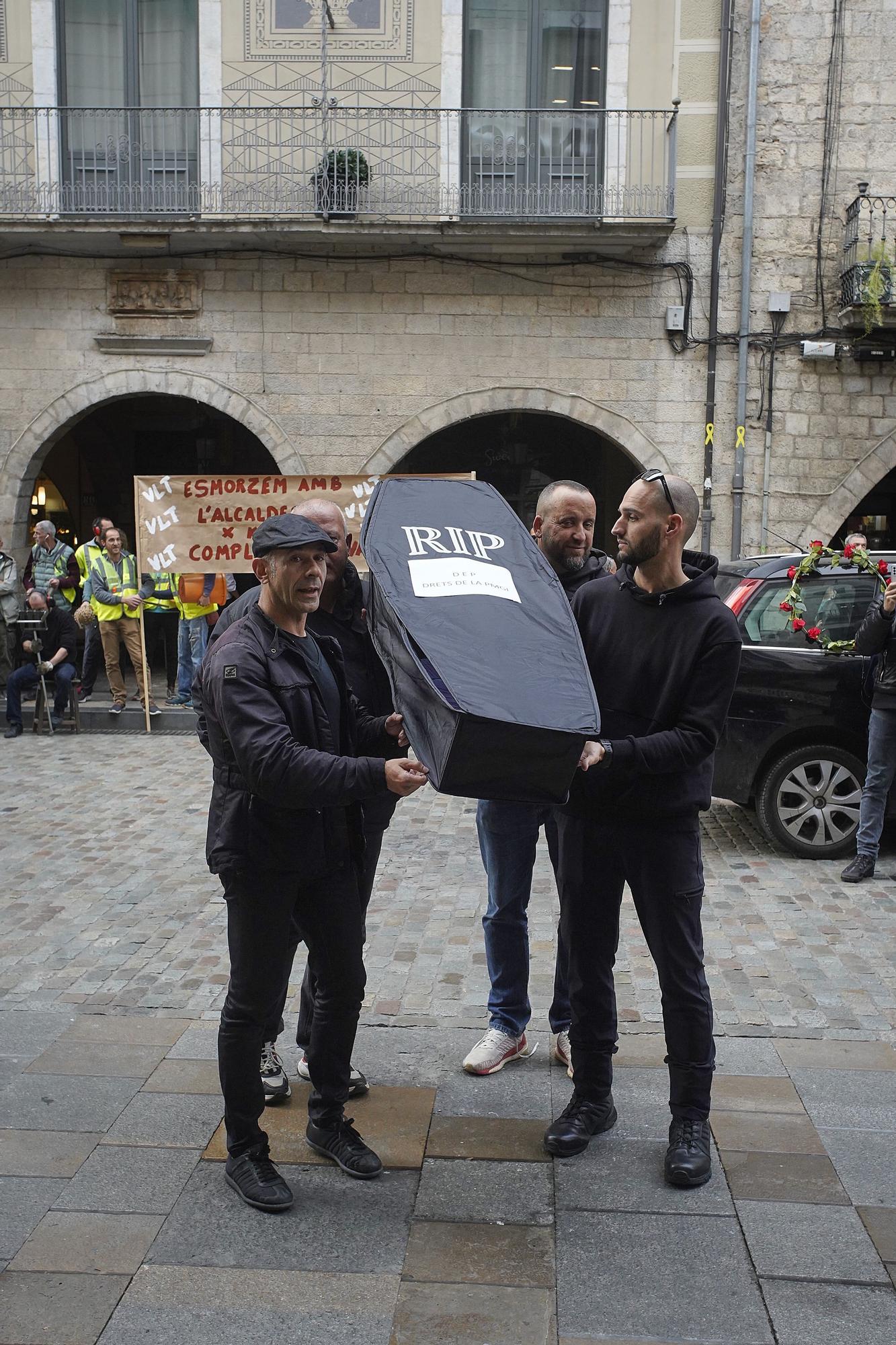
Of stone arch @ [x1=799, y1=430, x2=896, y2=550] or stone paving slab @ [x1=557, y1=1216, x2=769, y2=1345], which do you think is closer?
stone paving slab @ [x1=557, y1=1216, x2=769, y2=1345]

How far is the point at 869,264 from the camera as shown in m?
14.0

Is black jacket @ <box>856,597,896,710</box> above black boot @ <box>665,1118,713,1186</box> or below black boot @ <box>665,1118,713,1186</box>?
above

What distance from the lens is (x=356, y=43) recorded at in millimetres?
14586

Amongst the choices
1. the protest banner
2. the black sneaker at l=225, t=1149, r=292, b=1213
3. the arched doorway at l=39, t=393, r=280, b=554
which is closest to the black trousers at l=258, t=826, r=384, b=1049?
the black sneaker at l=225, t=1149, r=292, b=1213

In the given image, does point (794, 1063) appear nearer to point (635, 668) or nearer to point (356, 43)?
point (635, 668)

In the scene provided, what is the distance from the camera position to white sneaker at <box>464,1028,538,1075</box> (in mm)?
4531

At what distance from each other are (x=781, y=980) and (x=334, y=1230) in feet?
9.33

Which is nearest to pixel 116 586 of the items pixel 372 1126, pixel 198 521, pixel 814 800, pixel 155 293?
pixel 198 521

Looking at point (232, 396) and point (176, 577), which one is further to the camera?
point (232, 396)

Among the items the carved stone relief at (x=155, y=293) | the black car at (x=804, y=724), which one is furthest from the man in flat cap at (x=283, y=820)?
the carved stone relief at (x=155, y=293)

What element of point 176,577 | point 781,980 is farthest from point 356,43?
point 781,980

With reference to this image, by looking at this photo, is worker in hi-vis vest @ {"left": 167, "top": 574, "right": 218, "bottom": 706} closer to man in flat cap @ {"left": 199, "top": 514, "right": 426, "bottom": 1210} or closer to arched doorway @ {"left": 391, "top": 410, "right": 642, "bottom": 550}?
arched doorway @ {"left": 391, "top": 410, "right": 642, "bottom": 550}

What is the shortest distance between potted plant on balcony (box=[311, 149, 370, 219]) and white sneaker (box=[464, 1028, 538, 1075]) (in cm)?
1172

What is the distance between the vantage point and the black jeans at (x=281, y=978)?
11.7 ft
